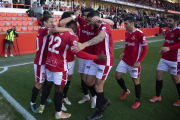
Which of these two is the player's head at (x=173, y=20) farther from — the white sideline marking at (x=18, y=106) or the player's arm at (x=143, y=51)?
the white sideline marking at (x=18, y=106)

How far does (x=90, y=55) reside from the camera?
108 inches

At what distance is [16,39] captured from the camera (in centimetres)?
959

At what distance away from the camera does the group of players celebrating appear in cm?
279

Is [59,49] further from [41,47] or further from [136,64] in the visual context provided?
[136,64]

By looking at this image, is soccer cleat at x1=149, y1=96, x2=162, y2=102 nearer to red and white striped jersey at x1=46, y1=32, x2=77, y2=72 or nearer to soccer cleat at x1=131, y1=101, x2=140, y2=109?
soccer cleat at x1=131, y1=101, x2=140, y2=109

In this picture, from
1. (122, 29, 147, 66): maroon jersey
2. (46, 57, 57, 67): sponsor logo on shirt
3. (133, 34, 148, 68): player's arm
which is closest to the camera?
(46, 57, 57, 67): sponsor logo on shirt

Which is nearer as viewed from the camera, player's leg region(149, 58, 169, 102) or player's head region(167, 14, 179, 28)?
player's head region(167, 14, 179, 28)

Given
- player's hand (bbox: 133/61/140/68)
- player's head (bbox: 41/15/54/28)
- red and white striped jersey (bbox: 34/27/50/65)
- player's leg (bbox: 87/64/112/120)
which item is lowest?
player's leg (bbox: 87/64/112/120)

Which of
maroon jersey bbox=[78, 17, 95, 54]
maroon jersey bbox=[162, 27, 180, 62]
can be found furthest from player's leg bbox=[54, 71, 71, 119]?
maroon jersey bbox=[162, 27, 180, 62]

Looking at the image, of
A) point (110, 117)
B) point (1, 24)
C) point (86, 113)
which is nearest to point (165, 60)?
point (110, 117)

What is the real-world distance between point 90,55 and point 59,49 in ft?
1.83

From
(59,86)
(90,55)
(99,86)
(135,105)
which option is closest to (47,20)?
(90,55)

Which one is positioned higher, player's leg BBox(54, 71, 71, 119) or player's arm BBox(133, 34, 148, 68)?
player's arm BBox(133, 34, 148, 68)

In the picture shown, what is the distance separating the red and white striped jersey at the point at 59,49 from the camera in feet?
9.04
